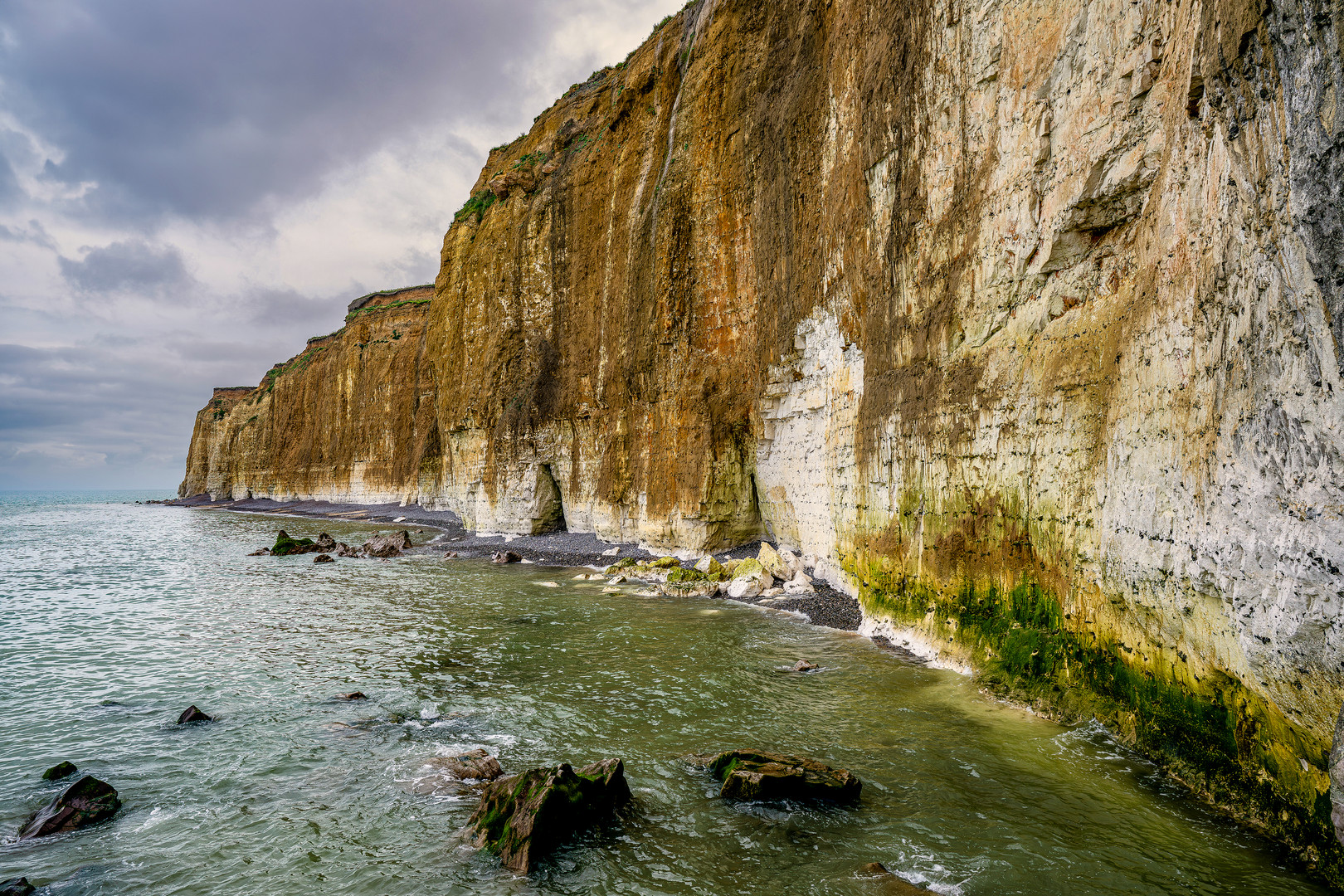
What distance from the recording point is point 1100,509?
261 inches

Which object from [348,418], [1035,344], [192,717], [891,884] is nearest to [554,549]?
[192,717]

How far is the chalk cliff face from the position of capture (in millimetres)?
4285

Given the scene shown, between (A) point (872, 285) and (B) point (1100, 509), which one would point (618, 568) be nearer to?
(A) point (872, 285)

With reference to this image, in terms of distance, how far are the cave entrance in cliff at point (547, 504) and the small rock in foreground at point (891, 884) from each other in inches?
1036

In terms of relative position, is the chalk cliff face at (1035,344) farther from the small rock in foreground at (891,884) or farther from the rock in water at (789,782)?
the rock in water at (789,782)

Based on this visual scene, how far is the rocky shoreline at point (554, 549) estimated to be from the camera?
532 inches

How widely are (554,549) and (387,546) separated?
27.2 feet

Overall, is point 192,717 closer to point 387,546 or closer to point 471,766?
point 471,766

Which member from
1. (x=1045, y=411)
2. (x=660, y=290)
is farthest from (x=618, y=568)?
(x=1045, y=411)

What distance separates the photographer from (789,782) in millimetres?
5715

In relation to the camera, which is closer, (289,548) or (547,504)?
(289,548)

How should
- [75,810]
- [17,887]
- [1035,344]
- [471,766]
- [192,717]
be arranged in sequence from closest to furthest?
[17,887], [75,810], [471,766], [1035,344], [192,717]

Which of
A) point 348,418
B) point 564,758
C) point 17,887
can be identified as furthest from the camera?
point 348,418

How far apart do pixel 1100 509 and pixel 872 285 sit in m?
7.14
